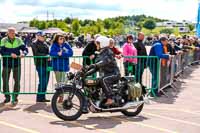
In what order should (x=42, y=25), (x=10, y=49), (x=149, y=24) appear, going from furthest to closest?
1. (x=149, y=24)
2. (x=42, y=25)
3. (x=10, y=49)

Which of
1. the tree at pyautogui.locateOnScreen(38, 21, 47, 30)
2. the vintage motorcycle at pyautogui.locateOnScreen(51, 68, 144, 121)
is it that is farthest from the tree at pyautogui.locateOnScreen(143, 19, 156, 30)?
the vintage motorcycle at pyautogui.locateOnScreen(51, 68, 144, 121)

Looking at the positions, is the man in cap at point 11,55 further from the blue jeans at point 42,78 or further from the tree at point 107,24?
the tree at point 107,24

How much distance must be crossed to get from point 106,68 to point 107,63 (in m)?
0.14

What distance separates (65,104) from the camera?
9102 mm

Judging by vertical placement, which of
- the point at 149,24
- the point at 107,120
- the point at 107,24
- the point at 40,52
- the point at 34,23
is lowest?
the point at 107,120

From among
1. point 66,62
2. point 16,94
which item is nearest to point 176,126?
point 66,62

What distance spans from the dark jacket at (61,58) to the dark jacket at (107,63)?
1.97m

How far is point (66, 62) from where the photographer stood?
11.2m

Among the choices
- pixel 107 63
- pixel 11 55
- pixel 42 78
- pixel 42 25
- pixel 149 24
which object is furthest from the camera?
pixel 149 24

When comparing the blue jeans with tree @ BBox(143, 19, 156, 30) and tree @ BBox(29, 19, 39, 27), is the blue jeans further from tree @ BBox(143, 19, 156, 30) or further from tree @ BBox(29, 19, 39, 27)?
tree @ BBox(143, 19, 156, 30)

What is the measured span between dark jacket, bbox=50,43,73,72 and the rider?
1.88m

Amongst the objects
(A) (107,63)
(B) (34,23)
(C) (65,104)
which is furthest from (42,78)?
(B) (34,23)

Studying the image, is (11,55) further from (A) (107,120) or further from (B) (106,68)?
(A) (107,120)

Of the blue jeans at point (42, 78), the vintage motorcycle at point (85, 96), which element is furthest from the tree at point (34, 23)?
the vintage motorcycle at point (85, 96)
